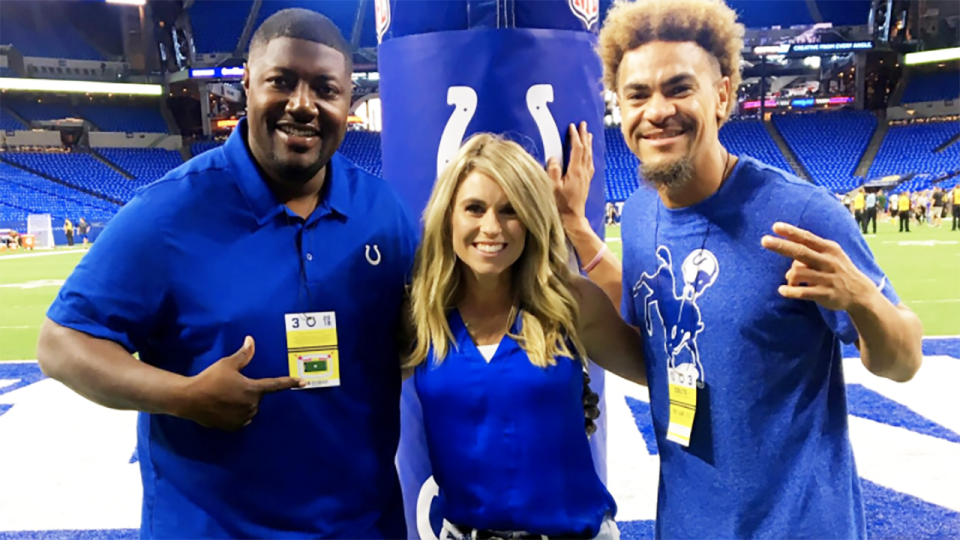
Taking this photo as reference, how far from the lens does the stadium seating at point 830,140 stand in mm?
32688

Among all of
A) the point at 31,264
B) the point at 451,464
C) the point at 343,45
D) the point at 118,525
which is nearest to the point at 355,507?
the point at 451,464

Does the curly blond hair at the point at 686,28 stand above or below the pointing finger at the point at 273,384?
above

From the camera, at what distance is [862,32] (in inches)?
1410

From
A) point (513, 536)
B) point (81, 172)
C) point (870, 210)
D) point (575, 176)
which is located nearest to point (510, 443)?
point (513, 536)

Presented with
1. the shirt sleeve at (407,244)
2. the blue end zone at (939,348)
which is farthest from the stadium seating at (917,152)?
the shirt sleeve at (407,244)

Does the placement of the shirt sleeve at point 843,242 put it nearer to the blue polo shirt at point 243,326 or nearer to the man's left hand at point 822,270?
the man's left hand at point 822,270

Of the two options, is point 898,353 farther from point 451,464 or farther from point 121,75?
point 121,75

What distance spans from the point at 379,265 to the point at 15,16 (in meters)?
41.0

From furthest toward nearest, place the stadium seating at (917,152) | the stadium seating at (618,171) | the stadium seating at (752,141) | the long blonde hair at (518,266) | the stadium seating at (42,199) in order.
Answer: the stadium seating at (752,141) → the stadium seating at (618,171) → the stadium seating at (917,152) → the stadium seating at (42,199) → the long blonde hair at (518,266)

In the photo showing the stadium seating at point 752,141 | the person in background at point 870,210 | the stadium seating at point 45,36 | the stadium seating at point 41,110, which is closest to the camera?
the person in background at point 870,210

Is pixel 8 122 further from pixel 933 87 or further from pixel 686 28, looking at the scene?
pixel 933 87

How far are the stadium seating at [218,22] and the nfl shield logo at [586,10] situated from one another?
Answer: 39186 mm

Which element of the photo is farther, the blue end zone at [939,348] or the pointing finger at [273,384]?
the blue end zone at [939,348]

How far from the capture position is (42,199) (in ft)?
92.6
